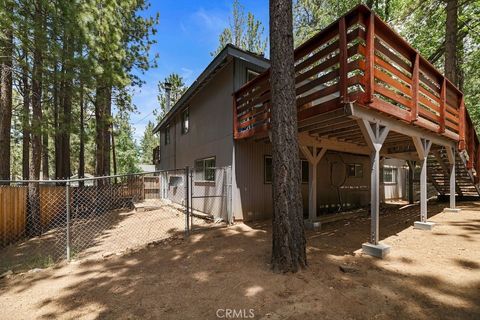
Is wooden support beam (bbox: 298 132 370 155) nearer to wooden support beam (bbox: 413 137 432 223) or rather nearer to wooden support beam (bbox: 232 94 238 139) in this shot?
wooden support beam (bbox: 413 137 432 223)

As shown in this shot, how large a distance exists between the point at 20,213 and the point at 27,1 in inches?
227

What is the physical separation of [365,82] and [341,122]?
1.42m

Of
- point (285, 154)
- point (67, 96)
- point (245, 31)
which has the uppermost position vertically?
point (245, 31)

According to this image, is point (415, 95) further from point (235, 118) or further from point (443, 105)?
point (235, 118)

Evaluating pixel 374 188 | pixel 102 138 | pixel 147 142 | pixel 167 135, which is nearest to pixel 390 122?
pixel 374 188

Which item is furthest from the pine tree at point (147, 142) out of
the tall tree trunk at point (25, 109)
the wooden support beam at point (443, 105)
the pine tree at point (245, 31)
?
the wooden support beam at point (443, 105)

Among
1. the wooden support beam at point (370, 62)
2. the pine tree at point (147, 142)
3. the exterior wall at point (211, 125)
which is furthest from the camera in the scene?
the pine tree at point (147, 142)

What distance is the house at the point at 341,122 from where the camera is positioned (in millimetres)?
4395

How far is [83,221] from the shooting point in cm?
988

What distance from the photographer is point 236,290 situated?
3318 millimetres

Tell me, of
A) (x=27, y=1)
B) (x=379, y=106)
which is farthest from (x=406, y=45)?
(x=27, y=1)

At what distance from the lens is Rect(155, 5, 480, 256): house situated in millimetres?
4395

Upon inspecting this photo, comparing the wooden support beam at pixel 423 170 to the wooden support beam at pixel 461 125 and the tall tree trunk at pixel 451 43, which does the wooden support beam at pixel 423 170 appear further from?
the tall tree trunk at pixel 451 43

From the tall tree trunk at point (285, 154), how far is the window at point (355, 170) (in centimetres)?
841
